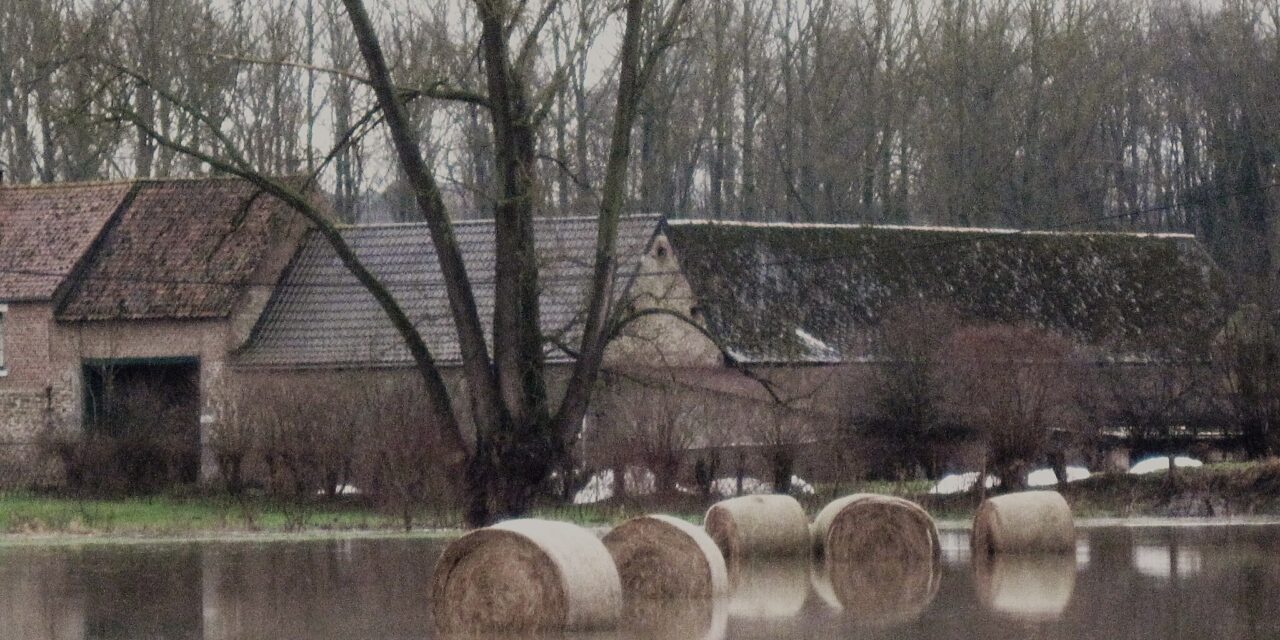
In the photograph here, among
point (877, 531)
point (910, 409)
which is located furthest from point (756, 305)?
point (877, 531)

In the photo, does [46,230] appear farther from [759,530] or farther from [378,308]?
[759,530]

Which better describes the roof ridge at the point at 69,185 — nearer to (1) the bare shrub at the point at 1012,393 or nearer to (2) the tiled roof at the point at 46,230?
(2) the tiled roof at the point at 46,230

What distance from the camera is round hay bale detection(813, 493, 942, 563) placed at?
23.6 metres

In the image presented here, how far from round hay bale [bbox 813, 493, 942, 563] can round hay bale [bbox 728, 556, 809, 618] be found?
0.51m

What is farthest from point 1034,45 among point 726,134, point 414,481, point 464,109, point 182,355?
point 414,481

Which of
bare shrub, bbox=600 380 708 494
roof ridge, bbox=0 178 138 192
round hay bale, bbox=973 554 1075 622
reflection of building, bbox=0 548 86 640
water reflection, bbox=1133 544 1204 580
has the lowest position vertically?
water reflection, bbox=1133 544 1204 580

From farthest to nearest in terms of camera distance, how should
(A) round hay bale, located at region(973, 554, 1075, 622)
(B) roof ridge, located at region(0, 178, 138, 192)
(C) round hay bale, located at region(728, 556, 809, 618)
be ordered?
1. (B) roof ridge, located at region(0, 178, 138, 192)
2. (C) round hay bale, located at region(728, 556, 809, 618)
3. (A) round hay bale, located at region(973, 554, 1075, 622)

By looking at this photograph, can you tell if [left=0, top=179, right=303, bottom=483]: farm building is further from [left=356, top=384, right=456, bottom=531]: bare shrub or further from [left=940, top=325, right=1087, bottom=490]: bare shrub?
[left=940, top=325, right=1087, bottom=490]: bare shrub

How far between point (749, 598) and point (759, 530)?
15.4ft

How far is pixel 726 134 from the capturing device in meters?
64.5

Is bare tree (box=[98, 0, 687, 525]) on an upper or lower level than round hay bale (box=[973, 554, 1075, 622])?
upper

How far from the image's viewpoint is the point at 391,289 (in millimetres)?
47562

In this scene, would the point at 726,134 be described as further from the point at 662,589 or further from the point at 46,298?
the point at 662,589

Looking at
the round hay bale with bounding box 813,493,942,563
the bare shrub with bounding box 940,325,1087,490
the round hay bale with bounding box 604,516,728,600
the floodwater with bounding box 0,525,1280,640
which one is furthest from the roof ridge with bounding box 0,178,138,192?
the round hay bale with bounding box 604,516,728,600
